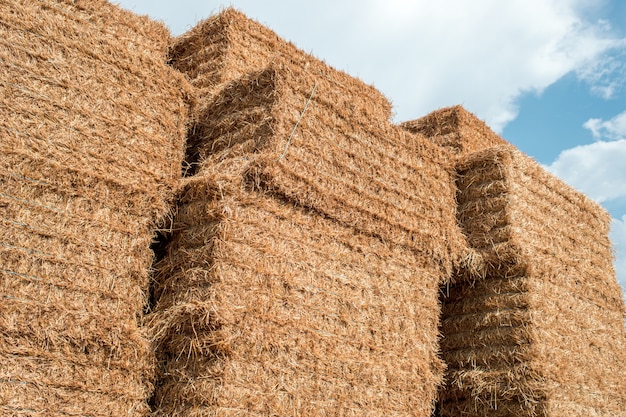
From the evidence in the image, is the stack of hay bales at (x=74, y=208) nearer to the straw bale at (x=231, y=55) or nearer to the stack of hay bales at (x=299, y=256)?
the stack of hay bales at (x=299, y=256)

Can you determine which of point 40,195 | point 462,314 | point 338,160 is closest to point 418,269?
point 462,314

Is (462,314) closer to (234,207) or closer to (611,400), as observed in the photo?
(611,400)

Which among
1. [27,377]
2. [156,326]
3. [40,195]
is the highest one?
[40,195]

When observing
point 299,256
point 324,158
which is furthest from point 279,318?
point 324,158

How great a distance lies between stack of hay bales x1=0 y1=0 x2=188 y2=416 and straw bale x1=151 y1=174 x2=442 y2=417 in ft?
1.00

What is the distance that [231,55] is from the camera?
7.81 m

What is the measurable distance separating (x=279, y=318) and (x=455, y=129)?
15.4 feet

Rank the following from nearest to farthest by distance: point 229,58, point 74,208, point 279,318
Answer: point 74,208 < point 279,318 < point 229,58

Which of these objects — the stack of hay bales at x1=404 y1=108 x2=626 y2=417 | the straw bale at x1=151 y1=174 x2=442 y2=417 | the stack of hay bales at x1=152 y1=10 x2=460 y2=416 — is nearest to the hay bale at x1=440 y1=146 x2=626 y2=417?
the stack of hay bales at x1=404 y1=108 x2=626 y2=417

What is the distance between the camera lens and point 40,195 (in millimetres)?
5262

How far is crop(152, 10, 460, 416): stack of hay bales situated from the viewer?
18.2 feet

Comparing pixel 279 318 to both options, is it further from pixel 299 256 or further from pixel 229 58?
pixel 229 58

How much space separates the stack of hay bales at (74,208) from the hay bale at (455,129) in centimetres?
440

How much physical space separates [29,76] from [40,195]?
39.3 inches
